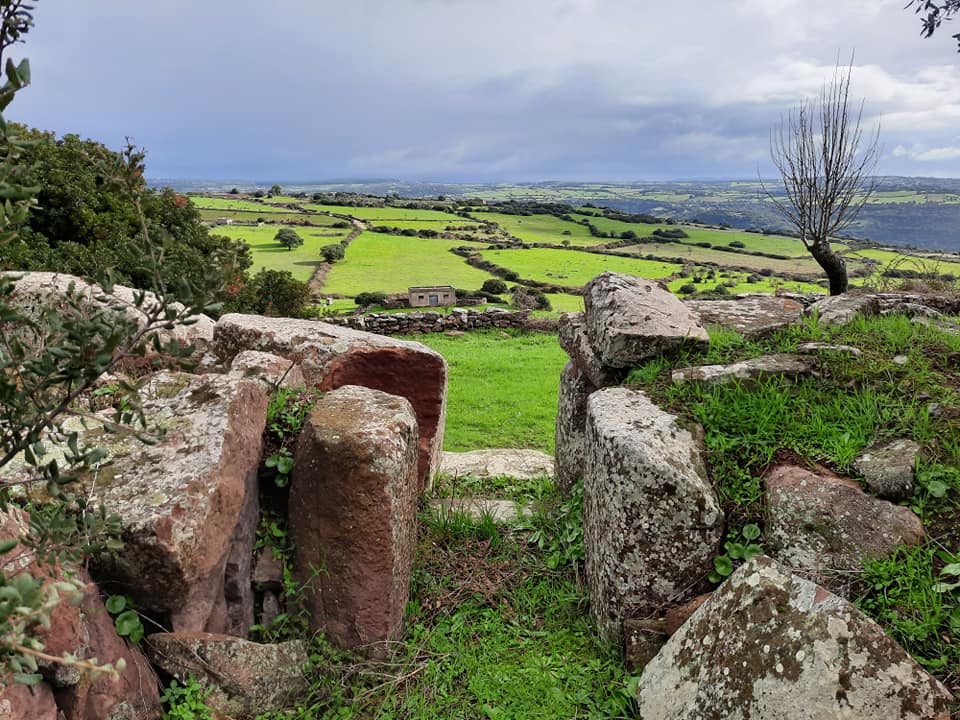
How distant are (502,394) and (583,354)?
8.38 metres

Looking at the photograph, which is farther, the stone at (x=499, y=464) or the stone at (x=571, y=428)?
the stone at (x=499, y=464)

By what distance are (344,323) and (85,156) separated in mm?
27159

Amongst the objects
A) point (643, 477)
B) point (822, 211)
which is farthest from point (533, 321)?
point (643, 477)

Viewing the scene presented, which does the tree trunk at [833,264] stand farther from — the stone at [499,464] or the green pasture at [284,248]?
the green pasture at [284,248]

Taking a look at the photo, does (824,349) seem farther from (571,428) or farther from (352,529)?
(352,529)

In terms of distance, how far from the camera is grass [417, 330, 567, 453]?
12.5 meters

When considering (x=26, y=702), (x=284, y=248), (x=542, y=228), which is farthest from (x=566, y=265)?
(x=26, y=702)

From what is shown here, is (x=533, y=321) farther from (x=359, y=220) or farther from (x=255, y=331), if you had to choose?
(x=359, y=220)

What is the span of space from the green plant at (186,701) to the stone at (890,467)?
202 inches

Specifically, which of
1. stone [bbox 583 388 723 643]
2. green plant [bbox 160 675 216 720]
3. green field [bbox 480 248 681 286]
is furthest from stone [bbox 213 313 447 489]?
green field [bbox 480 248 681 286]

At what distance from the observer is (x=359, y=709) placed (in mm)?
4688

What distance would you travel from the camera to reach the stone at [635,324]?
6758mm

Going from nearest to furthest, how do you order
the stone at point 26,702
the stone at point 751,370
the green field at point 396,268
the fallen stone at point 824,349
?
the stone at point 26,702
the stone at point 751,370
the fallen stone at point 824,349
the green field at point 396,268

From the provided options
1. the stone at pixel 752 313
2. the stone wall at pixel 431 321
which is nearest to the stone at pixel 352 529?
the stone at pixel 752 313
